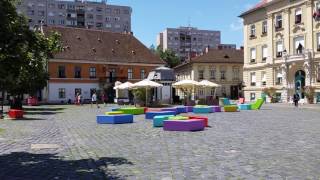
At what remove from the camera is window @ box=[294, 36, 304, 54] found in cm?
5099

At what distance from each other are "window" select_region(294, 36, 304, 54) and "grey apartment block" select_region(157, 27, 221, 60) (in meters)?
102

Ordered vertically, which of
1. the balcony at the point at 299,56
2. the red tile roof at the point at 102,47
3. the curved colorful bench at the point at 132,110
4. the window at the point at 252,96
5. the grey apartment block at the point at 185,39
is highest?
the grey apartment block at the point at 185,39

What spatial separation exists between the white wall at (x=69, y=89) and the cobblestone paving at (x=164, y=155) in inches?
1886

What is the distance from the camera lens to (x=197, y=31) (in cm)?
16638

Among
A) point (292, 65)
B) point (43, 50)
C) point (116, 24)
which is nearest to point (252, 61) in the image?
point (292, 65)

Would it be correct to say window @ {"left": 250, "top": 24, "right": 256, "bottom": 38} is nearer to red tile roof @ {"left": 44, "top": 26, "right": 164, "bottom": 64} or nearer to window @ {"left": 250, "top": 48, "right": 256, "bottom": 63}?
window @ {"left": 250, "top": 48, "right": 256, "bottom": 63}

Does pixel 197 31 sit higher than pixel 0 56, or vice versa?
pixel 197 31

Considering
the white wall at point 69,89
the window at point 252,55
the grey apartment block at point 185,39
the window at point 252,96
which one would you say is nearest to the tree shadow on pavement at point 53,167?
the window at point 252,96

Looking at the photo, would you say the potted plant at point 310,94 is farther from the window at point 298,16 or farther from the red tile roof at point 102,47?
the red tile roof at point 102,47

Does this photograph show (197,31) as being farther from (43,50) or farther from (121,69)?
(43,50)

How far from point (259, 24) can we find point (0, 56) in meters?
51.6

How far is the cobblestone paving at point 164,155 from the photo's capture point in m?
9.16

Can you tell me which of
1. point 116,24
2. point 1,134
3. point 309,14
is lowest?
point 1,134

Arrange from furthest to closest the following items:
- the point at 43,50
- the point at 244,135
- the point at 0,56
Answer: the point at 244,135
the point at 43,50
the point at 0,56
